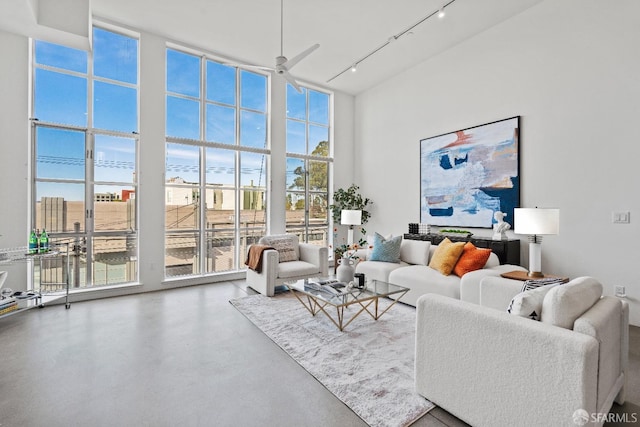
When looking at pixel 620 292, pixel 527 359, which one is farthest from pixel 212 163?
pixel 620 292

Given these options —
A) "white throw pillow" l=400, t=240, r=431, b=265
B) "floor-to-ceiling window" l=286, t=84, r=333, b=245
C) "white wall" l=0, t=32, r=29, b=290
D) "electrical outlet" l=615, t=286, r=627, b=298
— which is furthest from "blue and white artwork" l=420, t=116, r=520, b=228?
"white wall" l=0, t=32, r=29, b=290

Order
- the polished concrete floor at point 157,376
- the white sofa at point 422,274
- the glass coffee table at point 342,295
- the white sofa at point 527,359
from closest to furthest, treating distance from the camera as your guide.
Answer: the white sofa at point 527,359, the polished concrete floor at point 157,376, the glass coffee table at point 342,295, the white sofa at point 422,274

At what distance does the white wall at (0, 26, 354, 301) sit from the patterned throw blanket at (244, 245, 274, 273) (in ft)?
3.57

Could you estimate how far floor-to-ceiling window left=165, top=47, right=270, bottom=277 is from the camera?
5.32 meters

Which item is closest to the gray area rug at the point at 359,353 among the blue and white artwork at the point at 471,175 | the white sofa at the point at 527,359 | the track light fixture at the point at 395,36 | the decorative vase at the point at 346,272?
the white sofa at the point at 527,359

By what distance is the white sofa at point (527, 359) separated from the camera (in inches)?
55.6

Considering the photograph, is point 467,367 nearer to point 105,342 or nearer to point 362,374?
point 362,374

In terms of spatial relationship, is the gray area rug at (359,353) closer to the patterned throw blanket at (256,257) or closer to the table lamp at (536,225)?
the patterned throw blanket at (256,257)

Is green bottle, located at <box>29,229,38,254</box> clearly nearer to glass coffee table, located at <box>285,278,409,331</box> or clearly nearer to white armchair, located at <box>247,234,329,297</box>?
white armchair, located at <box>247,234,329,297</box>

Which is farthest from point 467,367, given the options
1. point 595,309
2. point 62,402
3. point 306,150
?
point 306,150

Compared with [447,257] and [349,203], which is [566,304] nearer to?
[447,257]

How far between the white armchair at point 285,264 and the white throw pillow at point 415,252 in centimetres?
119

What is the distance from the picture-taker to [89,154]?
179 inches

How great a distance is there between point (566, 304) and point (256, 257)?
12.4 ft
